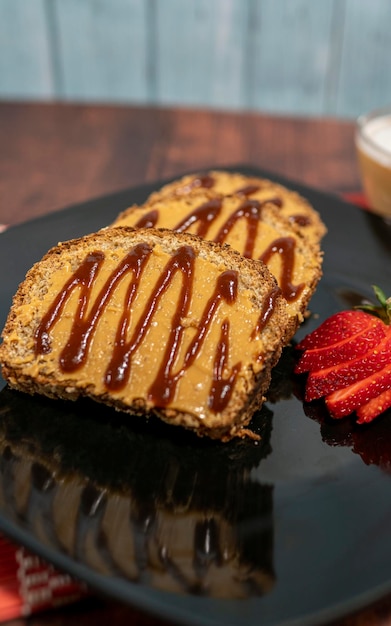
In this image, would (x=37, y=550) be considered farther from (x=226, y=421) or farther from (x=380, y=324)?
(x=380, y=324)

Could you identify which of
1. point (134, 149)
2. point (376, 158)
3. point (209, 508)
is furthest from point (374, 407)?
point (134, 149)

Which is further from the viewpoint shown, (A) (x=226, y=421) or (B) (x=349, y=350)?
(B) (x=349, y=350)

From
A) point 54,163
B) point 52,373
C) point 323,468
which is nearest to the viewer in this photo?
point 323,468

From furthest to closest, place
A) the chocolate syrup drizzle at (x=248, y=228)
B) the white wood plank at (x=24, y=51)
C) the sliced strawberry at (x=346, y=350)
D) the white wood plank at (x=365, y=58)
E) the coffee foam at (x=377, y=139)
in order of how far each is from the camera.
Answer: the white wood plank at (x=365, y=58) → the white wood plank at (x=24, y=51) → the coffee foam at (x=377, y=139) → the chocolate syrup drizzle at (x=248, y=228) → the sliced strawberry at (x=346, y=350)

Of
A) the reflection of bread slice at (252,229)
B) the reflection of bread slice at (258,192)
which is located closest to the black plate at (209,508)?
the reflection of bread slice at (252,229)

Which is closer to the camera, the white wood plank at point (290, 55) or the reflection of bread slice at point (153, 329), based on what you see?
the reflection of bread slice at point (153, 329)

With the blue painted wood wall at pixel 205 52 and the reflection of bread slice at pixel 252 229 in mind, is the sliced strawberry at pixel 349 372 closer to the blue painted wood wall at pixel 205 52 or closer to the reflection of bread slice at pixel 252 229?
the reflection of bread slice at pixel 252 229

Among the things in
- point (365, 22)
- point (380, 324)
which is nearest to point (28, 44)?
point (365, 22)
